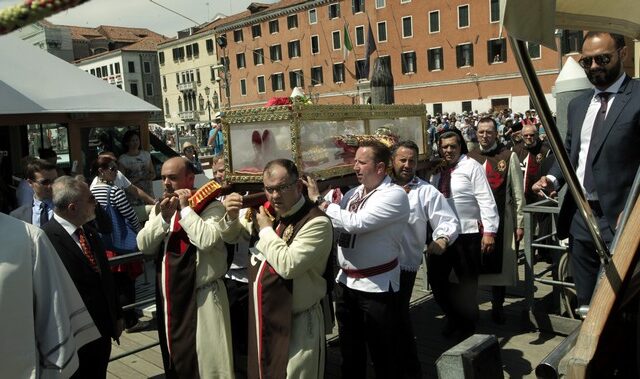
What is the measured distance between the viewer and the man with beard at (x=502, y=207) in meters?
5.71

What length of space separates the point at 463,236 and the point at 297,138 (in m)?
2.01

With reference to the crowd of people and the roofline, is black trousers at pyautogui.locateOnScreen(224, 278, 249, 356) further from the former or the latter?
the roofline

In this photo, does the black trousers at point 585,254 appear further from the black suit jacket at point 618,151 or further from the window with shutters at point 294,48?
the window with shutters at point 294,48

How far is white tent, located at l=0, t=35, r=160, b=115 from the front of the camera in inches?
330

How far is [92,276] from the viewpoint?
362cm

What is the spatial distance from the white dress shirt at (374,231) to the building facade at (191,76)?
220 ft

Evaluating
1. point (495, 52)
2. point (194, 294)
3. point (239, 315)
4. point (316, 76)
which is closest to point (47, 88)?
point (239, 315)

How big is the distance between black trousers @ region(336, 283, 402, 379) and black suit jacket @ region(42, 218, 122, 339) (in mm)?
1545

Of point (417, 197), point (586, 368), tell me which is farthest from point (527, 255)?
point (586, 368)

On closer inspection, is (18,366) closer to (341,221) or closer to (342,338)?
(341,221)

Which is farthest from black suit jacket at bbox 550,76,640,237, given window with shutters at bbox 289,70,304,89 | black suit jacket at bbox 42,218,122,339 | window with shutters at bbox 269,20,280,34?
window with shutters at bbox 269,20,280,34

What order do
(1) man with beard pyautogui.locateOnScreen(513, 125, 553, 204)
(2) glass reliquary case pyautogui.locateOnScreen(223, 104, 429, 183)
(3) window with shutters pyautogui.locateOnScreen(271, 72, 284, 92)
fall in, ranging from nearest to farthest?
1. (2) glass reliquary case pyautogui.locateOnScreen(223, 104, 429, 183)
2. (1) man with beard pyautogui.locateOnScreen(513, 125, 553, 204)
3. (3) window with shutters pyautogui.locateOnScreen(271, 72, 284, 92)

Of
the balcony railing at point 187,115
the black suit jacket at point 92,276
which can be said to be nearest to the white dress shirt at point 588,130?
the black suit jacket at point 92,276

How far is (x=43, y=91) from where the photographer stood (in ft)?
29.2
